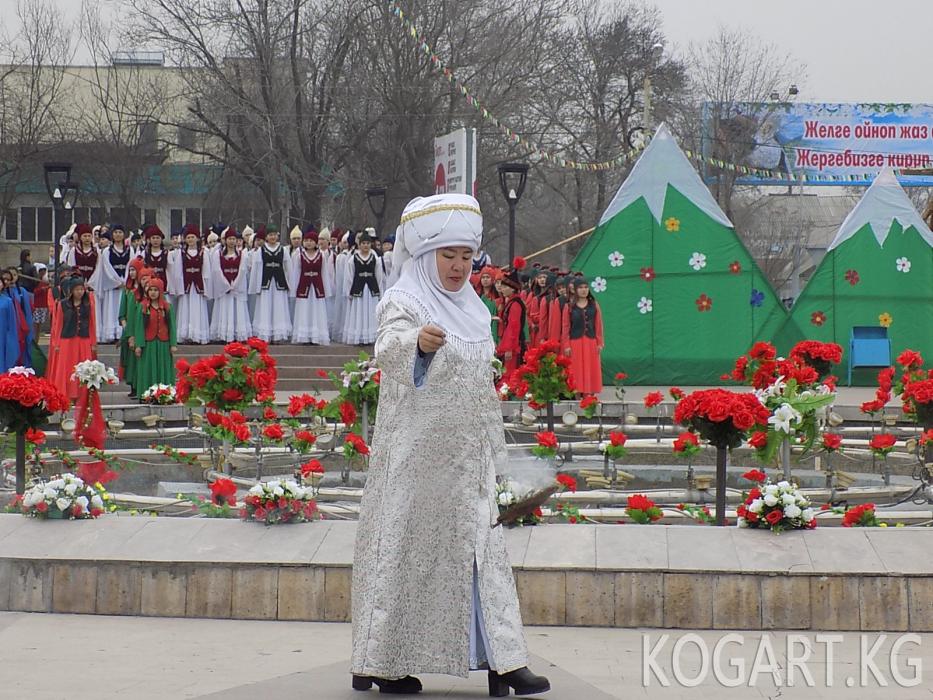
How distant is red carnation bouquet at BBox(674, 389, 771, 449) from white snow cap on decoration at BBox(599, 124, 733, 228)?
1406 centimetres

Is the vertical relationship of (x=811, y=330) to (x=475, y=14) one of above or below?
below

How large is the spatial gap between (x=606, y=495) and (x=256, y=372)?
10.6 ft

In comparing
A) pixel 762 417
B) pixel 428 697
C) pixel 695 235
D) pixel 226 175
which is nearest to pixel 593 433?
pixel 762 417

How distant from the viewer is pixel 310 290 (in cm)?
2202

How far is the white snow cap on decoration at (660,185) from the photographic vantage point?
22.0 m

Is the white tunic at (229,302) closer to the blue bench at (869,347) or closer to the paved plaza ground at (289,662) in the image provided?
the blue bench at (869,347)

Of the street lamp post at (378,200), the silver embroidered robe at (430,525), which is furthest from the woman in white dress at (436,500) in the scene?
the street lamp post at (378,200)

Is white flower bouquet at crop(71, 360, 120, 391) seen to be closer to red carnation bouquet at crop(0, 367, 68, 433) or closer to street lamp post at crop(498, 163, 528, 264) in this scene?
red carnation bouquet at crop(0, 367, 68, 433)

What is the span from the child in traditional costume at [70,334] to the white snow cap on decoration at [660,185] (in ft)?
27.0

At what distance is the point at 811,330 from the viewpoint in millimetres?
22188

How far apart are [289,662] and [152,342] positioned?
11.8m

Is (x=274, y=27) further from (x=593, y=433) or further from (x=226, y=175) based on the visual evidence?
(x=593, y=433)

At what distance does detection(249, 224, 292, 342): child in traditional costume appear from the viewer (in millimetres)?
21828

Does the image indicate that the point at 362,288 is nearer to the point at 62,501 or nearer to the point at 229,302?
the point at 229,302
